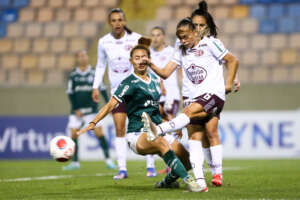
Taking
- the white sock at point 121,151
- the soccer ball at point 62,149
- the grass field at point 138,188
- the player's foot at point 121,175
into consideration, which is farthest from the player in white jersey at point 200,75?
the white sock at point 121,151

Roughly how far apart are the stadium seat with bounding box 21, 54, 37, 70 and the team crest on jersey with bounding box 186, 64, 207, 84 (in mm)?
12339

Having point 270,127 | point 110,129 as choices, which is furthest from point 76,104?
point 270,127

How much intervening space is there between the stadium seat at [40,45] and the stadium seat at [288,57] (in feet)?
23.4

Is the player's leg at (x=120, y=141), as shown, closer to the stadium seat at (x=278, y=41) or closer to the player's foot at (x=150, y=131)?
the player's foot at (x=150, y=131)

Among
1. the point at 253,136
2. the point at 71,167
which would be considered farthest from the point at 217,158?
the point at 253,136

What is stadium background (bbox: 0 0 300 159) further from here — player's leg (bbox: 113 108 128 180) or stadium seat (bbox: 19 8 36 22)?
player's leg (bbox: 113 108 128 180)

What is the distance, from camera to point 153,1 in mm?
19938

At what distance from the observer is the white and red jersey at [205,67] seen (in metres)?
6.73

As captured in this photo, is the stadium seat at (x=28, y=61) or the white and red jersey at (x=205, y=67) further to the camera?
the stadium seat at (x=28, y=61)

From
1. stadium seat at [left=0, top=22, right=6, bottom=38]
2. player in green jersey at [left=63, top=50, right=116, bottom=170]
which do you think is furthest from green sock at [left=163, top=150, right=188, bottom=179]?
stadium seat at [left=0, top=22, right=6, bottom=38]

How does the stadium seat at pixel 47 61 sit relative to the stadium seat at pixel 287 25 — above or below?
below

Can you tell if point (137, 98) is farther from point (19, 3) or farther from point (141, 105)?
point (19, 3)

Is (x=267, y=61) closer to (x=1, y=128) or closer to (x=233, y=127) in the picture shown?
(x=233, y=127)

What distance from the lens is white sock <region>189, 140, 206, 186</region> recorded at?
6551 millimetres
